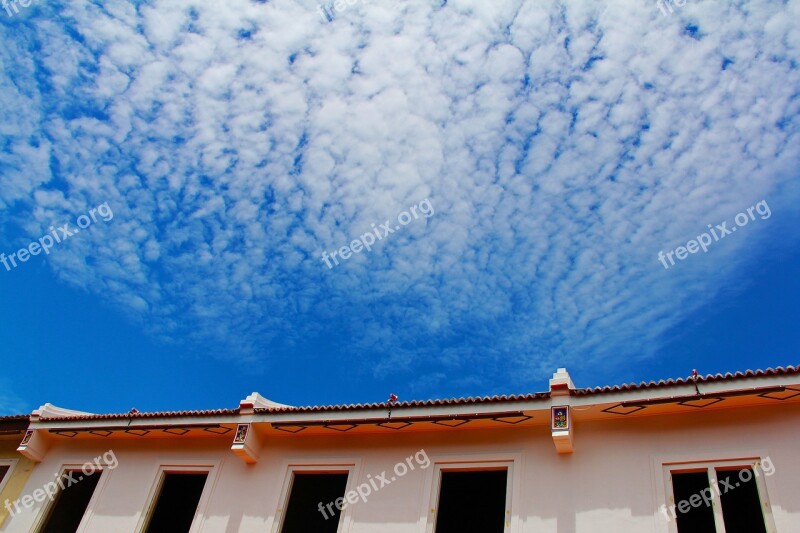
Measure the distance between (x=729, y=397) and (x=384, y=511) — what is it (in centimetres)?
531

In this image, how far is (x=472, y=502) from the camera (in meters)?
9.98

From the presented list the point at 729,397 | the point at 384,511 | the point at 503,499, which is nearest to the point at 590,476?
the point at 503,499

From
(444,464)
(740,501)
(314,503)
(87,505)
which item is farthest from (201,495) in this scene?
(740,501)

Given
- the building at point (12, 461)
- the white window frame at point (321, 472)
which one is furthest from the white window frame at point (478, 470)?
the building at point (12, 461)

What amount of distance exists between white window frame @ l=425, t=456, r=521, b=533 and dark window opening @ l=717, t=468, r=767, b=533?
9.04 ft

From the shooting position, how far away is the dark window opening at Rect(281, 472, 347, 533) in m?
10.6

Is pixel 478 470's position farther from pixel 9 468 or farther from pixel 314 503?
pixel 9 468

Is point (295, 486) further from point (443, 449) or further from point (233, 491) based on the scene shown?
point (443, 449)

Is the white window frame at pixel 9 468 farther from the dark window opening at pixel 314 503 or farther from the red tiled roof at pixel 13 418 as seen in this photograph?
the dark window opening at pixel 314 503

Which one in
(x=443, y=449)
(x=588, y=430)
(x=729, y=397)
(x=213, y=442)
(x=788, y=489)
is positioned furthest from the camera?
(x=213, y=442)

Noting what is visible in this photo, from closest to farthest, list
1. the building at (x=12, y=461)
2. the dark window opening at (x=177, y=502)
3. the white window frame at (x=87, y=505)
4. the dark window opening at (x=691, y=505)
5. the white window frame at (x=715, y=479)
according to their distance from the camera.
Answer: the white window frame at (x=715, y=479) < the dark window opening at (x=691, y=505) < the dark window opening at (x=177, y=502) < the white window frame at (x=87, y=505) < the building at (x=12, y=461)

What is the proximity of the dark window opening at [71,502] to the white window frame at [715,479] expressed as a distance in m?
10.2

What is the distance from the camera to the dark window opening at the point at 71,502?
1232 cm

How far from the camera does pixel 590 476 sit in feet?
30.6
